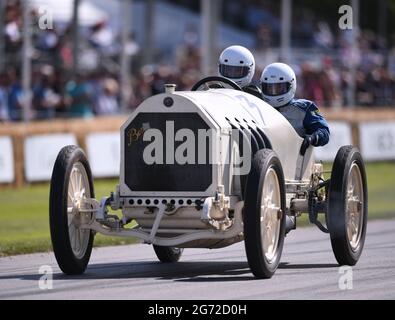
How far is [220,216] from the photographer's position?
977 centimetres

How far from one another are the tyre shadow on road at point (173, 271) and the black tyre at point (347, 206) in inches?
Result: 10.6

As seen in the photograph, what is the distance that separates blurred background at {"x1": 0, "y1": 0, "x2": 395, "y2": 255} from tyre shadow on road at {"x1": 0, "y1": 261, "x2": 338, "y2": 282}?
→ 75.8 inches

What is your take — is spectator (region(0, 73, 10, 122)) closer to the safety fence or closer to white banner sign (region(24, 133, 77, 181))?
the safety fence

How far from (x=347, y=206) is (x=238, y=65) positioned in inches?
76.0

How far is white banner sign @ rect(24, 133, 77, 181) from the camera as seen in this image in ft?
74.5

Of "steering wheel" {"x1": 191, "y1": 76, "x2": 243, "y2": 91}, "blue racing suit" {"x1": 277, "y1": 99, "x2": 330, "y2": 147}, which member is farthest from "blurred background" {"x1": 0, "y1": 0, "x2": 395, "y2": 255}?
"steering wheel" {"x1": 191, "y1": 76, "x2": 243, "y2": 91}

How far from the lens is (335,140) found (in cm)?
2859

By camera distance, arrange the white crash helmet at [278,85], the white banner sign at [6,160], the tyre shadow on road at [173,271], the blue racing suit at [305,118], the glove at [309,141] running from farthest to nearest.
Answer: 1. the white banner sign at [6,160]
2. the white crash helmet at [278,85]
3. the blue racing suit at [305,118]
4. the glove at [309,141]
5. the tyre shadow on road at [173,271]

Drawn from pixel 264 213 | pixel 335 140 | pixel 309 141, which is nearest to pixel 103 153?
pixel 335 140

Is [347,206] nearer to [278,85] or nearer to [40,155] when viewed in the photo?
[278,85]

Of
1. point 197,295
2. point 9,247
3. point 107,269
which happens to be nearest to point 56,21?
point 9,247

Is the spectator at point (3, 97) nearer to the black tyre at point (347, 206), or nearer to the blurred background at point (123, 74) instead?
the blurred background at point (123, 74)

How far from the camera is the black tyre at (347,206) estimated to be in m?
10.6

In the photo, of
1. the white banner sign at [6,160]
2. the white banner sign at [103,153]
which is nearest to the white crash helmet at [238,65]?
the white banner sign at [6,160]
